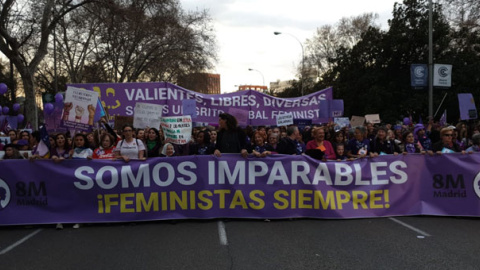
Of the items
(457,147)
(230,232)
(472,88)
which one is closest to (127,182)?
(230,232)

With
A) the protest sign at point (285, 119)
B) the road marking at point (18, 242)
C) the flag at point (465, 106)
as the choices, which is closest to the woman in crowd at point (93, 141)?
the road marking at point (18, 242)

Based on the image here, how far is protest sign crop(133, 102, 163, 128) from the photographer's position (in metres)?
8.02

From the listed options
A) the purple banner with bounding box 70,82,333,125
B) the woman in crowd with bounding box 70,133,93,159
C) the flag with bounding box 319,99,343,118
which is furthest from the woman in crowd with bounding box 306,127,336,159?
the flag with bounding box 319,99,343,118

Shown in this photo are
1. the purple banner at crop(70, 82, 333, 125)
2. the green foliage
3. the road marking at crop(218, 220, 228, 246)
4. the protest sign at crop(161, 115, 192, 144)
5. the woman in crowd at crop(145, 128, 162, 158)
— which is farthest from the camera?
the green foliage

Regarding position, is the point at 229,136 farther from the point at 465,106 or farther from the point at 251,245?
the point at 465,106

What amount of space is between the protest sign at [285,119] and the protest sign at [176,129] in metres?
4.52

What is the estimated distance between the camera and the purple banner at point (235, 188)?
6375 mm

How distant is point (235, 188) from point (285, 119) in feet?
17.2

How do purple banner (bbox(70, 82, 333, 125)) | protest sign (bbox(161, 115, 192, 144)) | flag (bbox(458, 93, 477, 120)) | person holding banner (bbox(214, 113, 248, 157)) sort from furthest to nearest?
flag (bbox(458, 93, 477, 120)) < purple banner (bbox(70, 82, 333, 125)) < protest sign (bbox(161, 115, 192, 144)) < person holding banner (bbox(214, 113, 248, 157))

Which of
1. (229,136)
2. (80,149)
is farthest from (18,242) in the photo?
(229,136)

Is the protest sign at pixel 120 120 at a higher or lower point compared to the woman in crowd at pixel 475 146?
higher

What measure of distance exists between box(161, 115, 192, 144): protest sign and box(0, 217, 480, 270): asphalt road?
60.8 inches

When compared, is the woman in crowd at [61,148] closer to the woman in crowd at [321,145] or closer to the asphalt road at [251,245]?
the asphalt road at [251,245]

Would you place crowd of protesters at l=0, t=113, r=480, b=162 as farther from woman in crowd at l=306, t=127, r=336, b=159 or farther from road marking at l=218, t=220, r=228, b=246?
→ road marking at l=218, t=220, r=228, b=246
